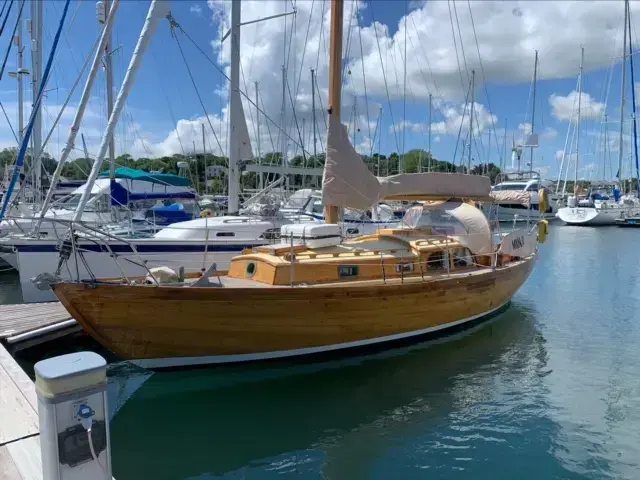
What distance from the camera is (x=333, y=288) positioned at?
307 inches

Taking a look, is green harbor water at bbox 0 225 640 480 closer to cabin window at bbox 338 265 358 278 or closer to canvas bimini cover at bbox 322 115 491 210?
cabin window at bbox 338 265 358 278

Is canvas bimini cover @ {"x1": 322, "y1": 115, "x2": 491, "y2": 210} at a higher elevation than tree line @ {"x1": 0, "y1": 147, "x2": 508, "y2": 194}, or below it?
below

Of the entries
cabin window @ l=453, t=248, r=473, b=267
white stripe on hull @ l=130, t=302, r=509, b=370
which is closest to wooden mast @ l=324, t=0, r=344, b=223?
cabin window @ l=453, t=248, r=473, b=267

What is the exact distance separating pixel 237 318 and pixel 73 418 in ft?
14.0

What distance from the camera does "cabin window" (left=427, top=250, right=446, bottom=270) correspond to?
9.79m

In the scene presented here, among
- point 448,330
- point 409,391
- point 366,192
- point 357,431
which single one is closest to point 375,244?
point 366,192

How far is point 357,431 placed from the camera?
6.53 metres

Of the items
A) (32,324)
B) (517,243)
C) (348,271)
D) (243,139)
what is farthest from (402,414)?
(243,139)

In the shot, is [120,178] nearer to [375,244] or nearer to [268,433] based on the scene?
[375,244]

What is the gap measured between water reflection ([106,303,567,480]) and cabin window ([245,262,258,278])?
1.64m

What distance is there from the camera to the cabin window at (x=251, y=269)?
8.56m

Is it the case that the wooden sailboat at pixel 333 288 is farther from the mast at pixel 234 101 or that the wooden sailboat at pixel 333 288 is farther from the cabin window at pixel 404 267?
the mast at pixel 234 101

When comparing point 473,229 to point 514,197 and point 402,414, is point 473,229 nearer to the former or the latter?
point 514,197

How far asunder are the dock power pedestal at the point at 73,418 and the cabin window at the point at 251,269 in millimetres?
5333
